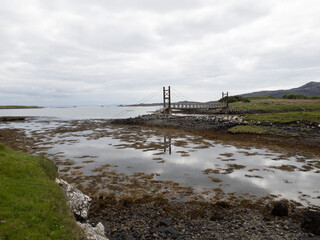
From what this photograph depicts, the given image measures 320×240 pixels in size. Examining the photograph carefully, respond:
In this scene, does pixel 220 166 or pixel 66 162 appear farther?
pixel 66 162

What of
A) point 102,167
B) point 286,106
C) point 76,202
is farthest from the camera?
point 286,106

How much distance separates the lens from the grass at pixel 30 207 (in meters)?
7.03

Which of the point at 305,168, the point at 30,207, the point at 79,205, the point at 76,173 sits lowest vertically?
the point at 76,173

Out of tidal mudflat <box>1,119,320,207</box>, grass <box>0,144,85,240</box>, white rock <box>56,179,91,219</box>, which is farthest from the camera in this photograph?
tidal mudflat <box>1,119,320,207</box>

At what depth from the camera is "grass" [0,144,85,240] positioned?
7.03 meters

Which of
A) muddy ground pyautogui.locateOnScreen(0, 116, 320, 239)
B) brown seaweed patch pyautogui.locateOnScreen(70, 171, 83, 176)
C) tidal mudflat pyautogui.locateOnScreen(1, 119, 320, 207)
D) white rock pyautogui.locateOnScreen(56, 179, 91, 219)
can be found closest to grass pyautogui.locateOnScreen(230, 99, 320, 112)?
tidal mudflat pyautogui.locateOnScreen(1, 119, 320, 207)

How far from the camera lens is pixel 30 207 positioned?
815cm

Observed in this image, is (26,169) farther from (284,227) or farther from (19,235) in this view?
(284,227)

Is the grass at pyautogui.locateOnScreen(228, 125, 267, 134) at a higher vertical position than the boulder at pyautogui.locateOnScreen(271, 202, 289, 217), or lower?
higher

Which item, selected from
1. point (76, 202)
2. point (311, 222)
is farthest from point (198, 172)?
point (76, 202)

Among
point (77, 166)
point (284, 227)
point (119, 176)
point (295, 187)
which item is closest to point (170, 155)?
point (119, 176)

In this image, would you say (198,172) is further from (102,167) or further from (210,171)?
(102,167)

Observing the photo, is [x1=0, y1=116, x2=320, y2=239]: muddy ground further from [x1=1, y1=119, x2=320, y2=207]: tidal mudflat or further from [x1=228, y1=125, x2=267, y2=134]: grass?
[x1=228, y1=125, x2=267, y2=134]: grass

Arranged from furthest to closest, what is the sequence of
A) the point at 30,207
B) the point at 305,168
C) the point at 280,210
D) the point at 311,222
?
the point at 305,168 → the point at 280,210 → the point at 311,222 → the point at 30,207
